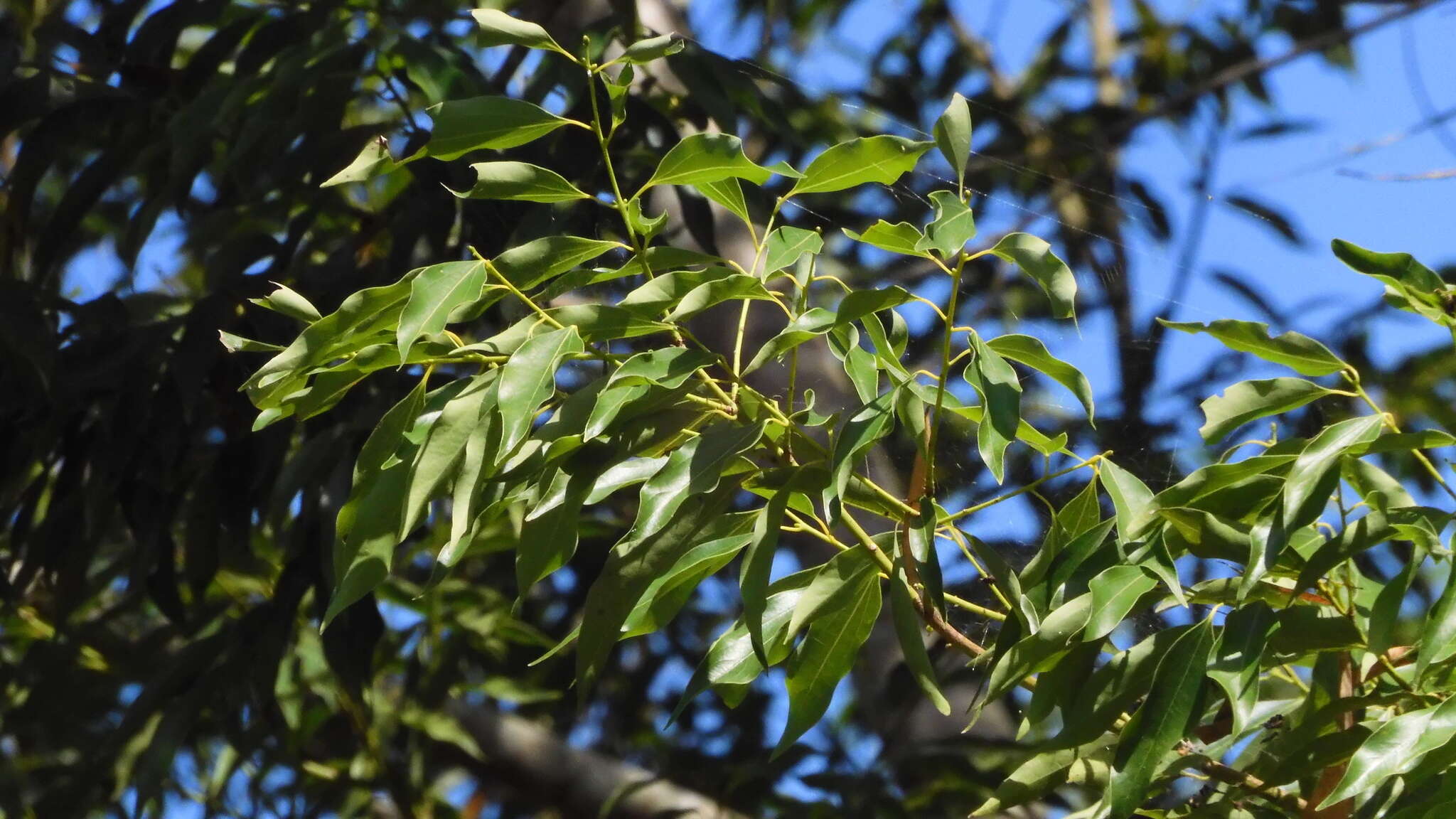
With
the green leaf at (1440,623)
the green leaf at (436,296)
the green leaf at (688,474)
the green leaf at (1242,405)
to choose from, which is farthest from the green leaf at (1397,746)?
the green leaf at (436,296)


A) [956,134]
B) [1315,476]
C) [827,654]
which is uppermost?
[956,134]

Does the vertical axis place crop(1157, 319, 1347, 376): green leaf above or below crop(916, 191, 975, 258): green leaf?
below

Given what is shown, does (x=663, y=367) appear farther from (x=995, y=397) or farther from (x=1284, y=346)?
(x=1284, y=346)

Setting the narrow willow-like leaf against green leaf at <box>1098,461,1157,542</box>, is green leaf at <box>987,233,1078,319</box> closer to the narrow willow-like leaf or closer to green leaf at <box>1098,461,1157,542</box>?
green leaf at <box>1098,461,1157,542</box>

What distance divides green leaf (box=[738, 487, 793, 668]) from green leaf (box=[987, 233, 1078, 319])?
122mm

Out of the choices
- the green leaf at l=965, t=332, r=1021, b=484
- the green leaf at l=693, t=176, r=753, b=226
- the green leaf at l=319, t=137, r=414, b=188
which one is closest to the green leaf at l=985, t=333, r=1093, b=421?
the green leaf at l=965, t=332, r=1021, b=484

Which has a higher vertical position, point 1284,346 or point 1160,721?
point 1284,346

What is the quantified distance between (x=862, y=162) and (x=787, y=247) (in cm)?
9

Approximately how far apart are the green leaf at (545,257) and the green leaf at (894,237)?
0.33 feet

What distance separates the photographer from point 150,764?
4.22 feet

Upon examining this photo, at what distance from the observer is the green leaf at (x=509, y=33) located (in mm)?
557

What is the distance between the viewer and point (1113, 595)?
545mm

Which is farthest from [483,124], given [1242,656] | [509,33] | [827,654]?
[1242,656]

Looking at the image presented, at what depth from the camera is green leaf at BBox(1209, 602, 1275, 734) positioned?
0.54m
